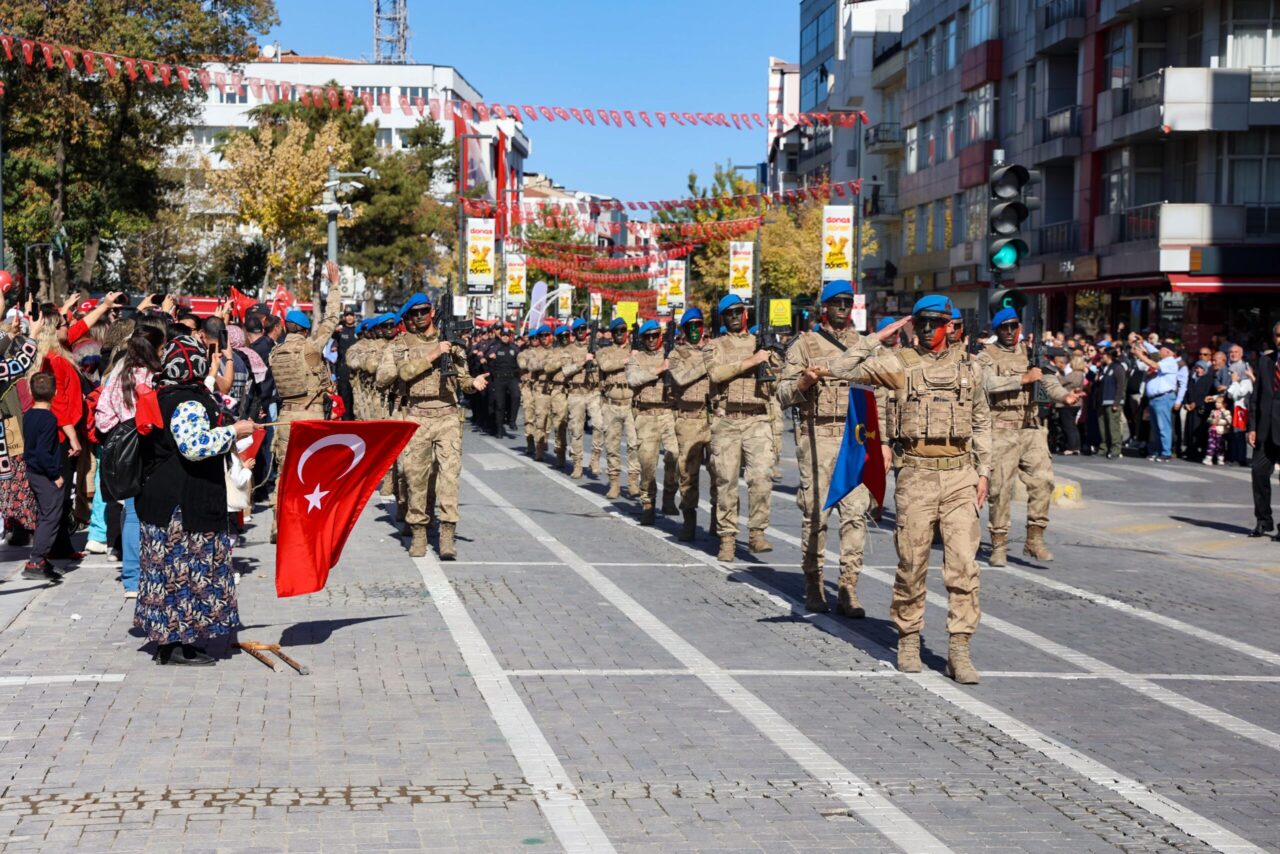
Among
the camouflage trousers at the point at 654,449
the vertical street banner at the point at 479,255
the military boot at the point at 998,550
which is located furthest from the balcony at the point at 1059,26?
the military boot at the point at 998,550

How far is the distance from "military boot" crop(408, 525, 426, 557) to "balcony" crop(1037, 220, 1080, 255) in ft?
111

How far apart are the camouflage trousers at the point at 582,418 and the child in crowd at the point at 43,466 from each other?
38.7 feet

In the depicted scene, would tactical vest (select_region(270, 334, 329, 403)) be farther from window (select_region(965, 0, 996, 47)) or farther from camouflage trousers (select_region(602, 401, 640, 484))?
window (select_region(965, 0, 996, 47))

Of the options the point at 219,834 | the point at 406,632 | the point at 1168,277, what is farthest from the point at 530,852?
the point at 1168,277

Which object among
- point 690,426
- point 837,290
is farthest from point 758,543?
point 837,290

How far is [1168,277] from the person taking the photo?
1507 inches

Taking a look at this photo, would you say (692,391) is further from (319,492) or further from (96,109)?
(96,109)

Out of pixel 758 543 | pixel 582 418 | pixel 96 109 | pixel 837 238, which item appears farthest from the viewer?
pixel 96 109

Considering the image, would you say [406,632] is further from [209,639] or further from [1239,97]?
[1239,97]

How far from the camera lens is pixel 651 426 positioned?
1889cm

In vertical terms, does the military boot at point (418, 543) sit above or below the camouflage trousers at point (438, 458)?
below

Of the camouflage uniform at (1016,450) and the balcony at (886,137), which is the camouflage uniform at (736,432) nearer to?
the camouflage uniform at (1016,450)

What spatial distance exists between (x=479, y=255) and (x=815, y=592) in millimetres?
30947

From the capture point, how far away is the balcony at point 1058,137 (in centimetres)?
4541
